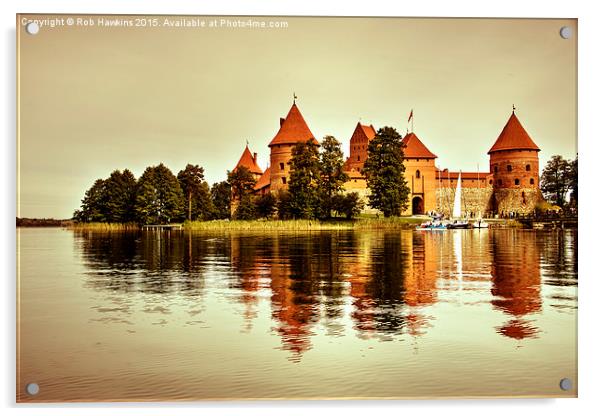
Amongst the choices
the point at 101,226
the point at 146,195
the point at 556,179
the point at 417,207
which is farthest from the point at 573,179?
the point at 417,207

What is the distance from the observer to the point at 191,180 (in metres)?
9.49

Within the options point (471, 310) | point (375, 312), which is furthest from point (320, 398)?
point (471, 310)

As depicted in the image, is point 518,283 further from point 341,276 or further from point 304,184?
point 304,184

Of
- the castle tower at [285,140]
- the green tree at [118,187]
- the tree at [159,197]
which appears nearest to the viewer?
the green tree at [118,187]

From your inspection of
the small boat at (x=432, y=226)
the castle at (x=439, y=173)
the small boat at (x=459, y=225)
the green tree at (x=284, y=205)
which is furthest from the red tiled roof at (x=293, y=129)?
the small boat at (x=459, y=225)

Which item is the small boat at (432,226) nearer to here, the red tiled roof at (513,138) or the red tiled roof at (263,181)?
the red tiled roof at (263,181)

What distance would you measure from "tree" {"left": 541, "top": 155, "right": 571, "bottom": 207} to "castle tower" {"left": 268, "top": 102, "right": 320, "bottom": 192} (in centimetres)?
318

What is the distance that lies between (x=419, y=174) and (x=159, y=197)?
5613 mm

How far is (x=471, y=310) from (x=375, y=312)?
1.02 m

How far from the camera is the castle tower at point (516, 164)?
23.1 feet

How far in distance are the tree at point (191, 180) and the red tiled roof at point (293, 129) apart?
4.01ft

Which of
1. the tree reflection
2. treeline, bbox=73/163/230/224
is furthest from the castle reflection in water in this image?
treeline, bbox=73/163/230/224

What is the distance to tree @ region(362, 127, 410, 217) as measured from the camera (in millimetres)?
14836
